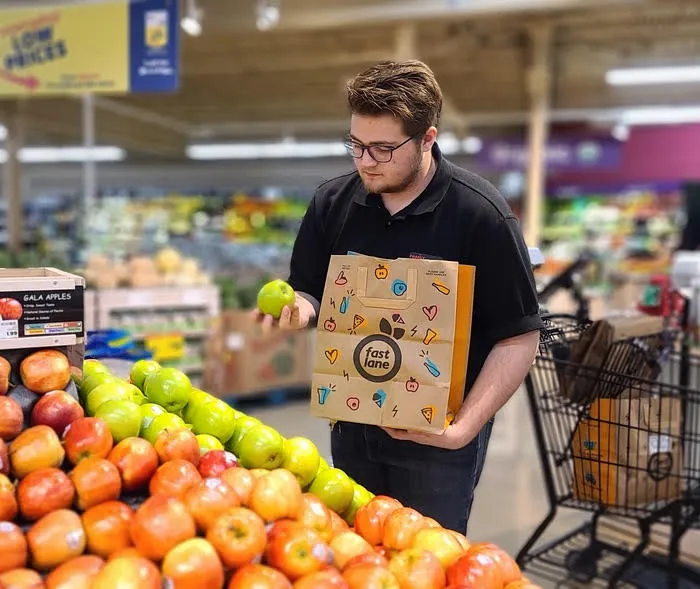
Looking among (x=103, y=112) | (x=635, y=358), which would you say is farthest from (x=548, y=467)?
(x=103, y=112)

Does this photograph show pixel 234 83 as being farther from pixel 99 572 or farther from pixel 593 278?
pixel 99 572

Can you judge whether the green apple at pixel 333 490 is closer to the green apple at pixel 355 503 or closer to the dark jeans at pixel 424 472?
the green apple at pixel 355 503

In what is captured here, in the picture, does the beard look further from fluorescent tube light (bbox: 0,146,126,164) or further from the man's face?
fluorescent tube light (bbox: 0,146,126,164)

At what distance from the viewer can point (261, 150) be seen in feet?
59.9

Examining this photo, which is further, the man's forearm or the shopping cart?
the shopping cart

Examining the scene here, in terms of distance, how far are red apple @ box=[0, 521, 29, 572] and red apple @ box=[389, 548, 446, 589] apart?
0.65 metres

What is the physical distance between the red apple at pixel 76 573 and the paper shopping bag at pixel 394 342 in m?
0.69

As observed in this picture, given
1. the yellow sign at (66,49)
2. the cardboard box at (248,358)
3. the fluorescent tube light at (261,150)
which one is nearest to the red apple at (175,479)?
the yellow sign at (66,49)

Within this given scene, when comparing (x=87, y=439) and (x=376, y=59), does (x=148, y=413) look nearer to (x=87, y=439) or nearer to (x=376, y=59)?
(x=87, y=439)

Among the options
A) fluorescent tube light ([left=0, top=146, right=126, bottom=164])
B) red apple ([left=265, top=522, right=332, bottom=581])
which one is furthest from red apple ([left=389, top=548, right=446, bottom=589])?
fluorescent tube light ([left=0, top=146, right=126, bottom=164])

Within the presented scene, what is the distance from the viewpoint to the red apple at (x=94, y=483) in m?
1.38

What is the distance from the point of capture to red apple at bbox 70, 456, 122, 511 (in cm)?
138

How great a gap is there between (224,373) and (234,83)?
722 cm

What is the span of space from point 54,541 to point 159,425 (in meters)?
0.41
